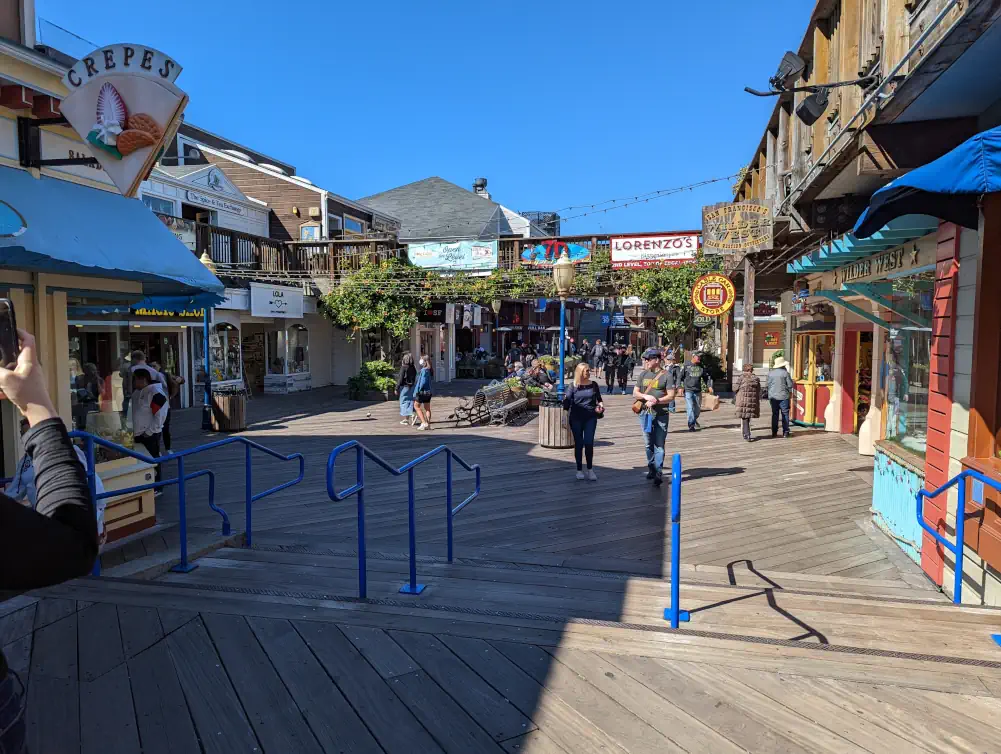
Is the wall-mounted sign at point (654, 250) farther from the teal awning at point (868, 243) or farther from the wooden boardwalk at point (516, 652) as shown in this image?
the wooden boardwalk at point (516, 652)

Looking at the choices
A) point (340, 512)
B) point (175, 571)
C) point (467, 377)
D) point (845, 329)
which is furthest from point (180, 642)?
point (467, 377)

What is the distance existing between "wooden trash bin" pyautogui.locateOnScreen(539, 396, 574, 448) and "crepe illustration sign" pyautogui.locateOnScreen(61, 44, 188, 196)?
A: 727cm

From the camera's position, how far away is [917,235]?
5.95 metres

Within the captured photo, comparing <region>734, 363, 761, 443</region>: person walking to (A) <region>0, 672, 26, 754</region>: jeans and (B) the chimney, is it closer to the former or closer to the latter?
(A) <region>0, 672, 26, 754</region>: jeans

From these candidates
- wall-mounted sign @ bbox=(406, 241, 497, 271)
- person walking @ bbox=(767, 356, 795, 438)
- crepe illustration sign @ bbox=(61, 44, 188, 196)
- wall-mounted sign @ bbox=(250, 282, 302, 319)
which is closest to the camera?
crepe illustration sign @ bbox=(61, 44, 188, 196)

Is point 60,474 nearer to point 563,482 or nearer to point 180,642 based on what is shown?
point 180,642

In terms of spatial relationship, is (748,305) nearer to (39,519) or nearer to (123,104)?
(123,104)

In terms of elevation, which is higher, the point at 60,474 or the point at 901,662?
the point at 60,474

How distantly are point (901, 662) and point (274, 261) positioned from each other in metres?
22.0

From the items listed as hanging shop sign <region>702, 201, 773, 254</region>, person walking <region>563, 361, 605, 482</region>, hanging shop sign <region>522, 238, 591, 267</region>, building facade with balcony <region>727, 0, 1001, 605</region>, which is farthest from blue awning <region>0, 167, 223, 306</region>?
hanging shop sign <region>522, 238, 591, 267</region>

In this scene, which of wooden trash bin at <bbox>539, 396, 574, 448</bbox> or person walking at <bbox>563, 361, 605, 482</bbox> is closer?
person walking at <bbox>563, 361, 605, 482</bbox>

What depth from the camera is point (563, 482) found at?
8.80m

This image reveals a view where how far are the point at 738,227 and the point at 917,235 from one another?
209 inches

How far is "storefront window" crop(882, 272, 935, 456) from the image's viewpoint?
612cm
